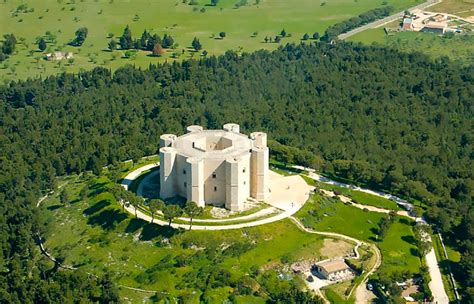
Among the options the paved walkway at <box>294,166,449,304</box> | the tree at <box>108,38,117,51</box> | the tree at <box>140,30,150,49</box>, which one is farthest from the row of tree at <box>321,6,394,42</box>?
the paved walkway at <box>294,166,449,304</box>

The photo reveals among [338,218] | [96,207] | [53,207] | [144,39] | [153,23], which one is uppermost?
[153,23]

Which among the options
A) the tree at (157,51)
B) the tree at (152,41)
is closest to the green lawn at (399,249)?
the tree at (157,51)

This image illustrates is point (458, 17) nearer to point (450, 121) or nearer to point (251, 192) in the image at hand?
point (450, 121)

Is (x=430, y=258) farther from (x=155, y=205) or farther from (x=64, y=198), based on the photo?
(x=64, y=198)

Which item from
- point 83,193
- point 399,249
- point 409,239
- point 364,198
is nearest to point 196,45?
point 83,193

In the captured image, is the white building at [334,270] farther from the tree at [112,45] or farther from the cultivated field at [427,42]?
the tree at [112,45]

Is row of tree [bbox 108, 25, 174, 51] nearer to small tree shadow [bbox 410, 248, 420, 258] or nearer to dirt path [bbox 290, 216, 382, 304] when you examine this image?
dirt path [bbox 290, 216, 382, 304]
